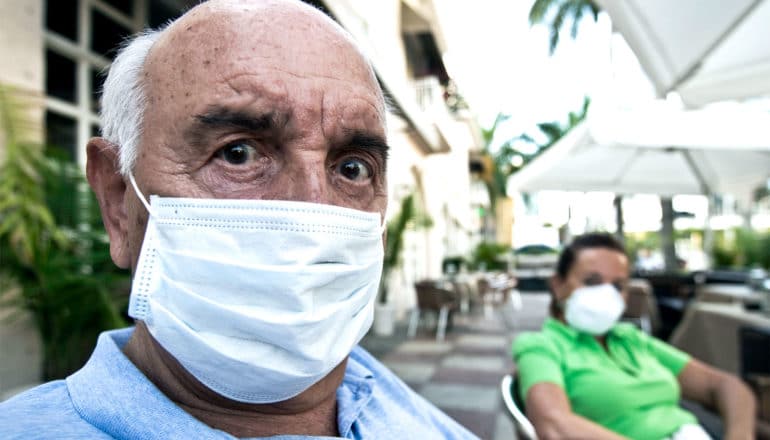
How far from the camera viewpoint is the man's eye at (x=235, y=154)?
0.95m

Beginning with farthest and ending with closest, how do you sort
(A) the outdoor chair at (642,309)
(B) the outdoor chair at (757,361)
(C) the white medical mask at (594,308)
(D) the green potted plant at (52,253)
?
(A) the outdoor chair at (642,309)
(B) the outdoor chair at (757,361)
(D) the green potted plant at (52,253)
(C) the white medical mask at (594,308)

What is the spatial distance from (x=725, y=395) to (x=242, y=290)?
7.70 feet

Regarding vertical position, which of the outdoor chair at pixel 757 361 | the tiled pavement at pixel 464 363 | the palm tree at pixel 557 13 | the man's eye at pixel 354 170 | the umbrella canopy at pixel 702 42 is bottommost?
the tiled pavement at pixel 464 363

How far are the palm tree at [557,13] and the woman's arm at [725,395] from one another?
20012 mm

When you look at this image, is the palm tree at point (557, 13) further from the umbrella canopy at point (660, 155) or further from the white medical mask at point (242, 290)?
the white medical mask at point (242, 290)

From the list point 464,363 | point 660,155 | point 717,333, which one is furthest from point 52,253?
point 660,155

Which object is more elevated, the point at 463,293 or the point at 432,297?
the point at 432,297

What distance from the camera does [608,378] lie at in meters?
2.13

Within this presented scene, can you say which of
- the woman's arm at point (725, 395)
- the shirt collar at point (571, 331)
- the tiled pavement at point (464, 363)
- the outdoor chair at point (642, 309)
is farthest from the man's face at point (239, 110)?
the outdoor chair at point (642, 309)

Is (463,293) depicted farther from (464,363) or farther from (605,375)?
(605,375)

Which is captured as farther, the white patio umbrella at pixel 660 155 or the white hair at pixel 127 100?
the white patio umbrella at pixel 660 155

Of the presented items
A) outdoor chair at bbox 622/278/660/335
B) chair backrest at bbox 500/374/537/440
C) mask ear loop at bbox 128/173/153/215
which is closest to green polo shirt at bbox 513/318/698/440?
chair backrest at bbox 500/374/537/440

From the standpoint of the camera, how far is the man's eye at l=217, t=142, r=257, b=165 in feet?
A: 3.13

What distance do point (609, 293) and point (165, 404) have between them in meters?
2.20
